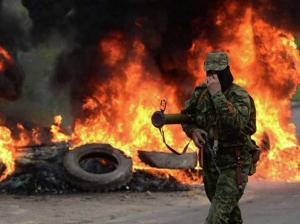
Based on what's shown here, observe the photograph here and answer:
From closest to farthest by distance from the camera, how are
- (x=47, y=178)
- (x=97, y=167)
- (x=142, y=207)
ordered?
1. (x=142, y=207)
2. (x=47, y=178)
3. (x=97, y=167)

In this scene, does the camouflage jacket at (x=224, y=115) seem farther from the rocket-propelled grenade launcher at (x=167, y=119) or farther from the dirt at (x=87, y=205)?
the dirt at (x=87, y=205)

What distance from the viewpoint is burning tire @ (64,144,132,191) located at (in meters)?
10.6

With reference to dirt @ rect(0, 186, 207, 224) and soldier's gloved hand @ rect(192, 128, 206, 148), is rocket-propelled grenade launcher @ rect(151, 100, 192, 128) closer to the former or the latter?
soldier's gloved hand @ rect(192, 128, 206, 148)

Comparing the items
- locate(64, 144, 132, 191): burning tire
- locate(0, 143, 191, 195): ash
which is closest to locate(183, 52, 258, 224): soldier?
locate(64, 144, 132, 191): burning tire

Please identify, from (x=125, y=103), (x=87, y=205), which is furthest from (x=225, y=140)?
(x=125, y=103)

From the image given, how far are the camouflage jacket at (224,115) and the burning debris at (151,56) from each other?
887 cm

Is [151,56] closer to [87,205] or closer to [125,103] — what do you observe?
[125,103]

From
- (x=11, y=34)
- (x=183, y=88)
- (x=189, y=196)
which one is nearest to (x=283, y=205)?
(x=189, y=196)

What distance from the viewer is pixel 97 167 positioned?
471 inches

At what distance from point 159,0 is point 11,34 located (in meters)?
3.74

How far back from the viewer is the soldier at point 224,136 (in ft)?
15.2

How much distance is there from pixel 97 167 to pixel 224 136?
24.6ft

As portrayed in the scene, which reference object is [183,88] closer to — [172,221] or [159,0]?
[159,0]

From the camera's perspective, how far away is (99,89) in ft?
50.2
